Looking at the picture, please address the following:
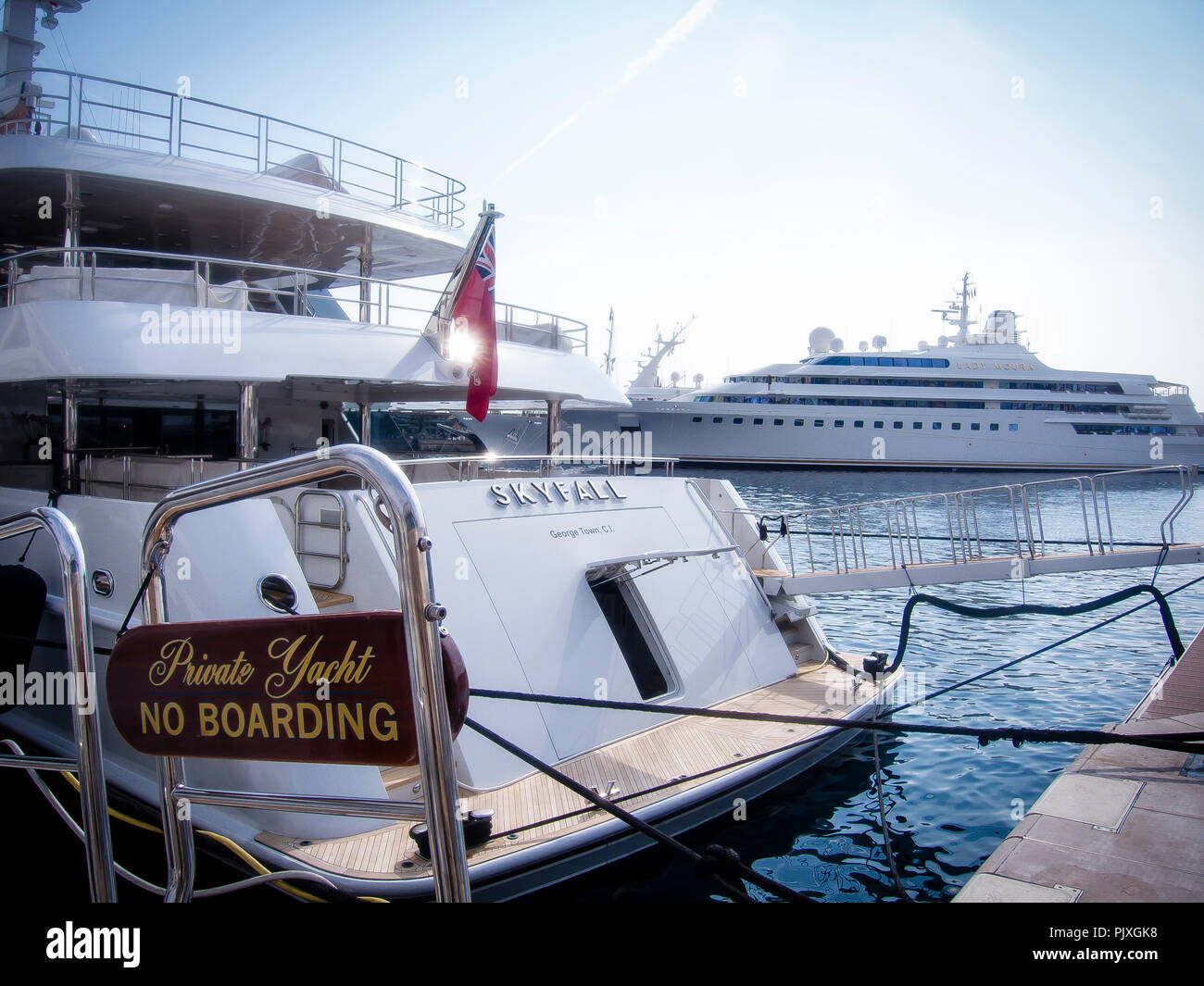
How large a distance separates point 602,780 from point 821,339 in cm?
6172

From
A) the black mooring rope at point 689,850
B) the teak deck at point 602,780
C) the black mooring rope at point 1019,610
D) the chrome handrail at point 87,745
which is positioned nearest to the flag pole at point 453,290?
the teak deck at point 602,780

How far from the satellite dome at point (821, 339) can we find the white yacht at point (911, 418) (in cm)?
297

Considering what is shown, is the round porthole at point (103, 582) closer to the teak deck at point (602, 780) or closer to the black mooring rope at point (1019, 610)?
the teak deck at point (602, 780)

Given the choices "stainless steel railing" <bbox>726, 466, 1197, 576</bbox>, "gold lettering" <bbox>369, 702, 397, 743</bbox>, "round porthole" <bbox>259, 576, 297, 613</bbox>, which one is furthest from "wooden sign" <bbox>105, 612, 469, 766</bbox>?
"stainless steel railing" <bbox>726, 466, 1197, 576</bbox>

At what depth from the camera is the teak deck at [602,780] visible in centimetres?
435

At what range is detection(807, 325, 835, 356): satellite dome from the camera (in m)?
62.7

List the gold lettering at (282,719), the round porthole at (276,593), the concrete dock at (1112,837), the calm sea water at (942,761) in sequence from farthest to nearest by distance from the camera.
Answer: the calm sea water at (942,761) < the round porthole at (276,593) < the concrete dock at (1112,837) < the gold lettering at (282,719)

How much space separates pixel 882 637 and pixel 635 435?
46.7 metres

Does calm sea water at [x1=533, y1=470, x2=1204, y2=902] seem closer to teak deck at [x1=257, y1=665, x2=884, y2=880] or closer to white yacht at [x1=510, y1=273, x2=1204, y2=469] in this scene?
teak deck at [x1=257, y1=665, x2=884, y2=880]

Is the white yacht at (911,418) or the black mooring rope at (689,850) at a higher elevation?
the white yacht at (911,418)

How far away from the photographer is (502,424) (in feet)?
182
